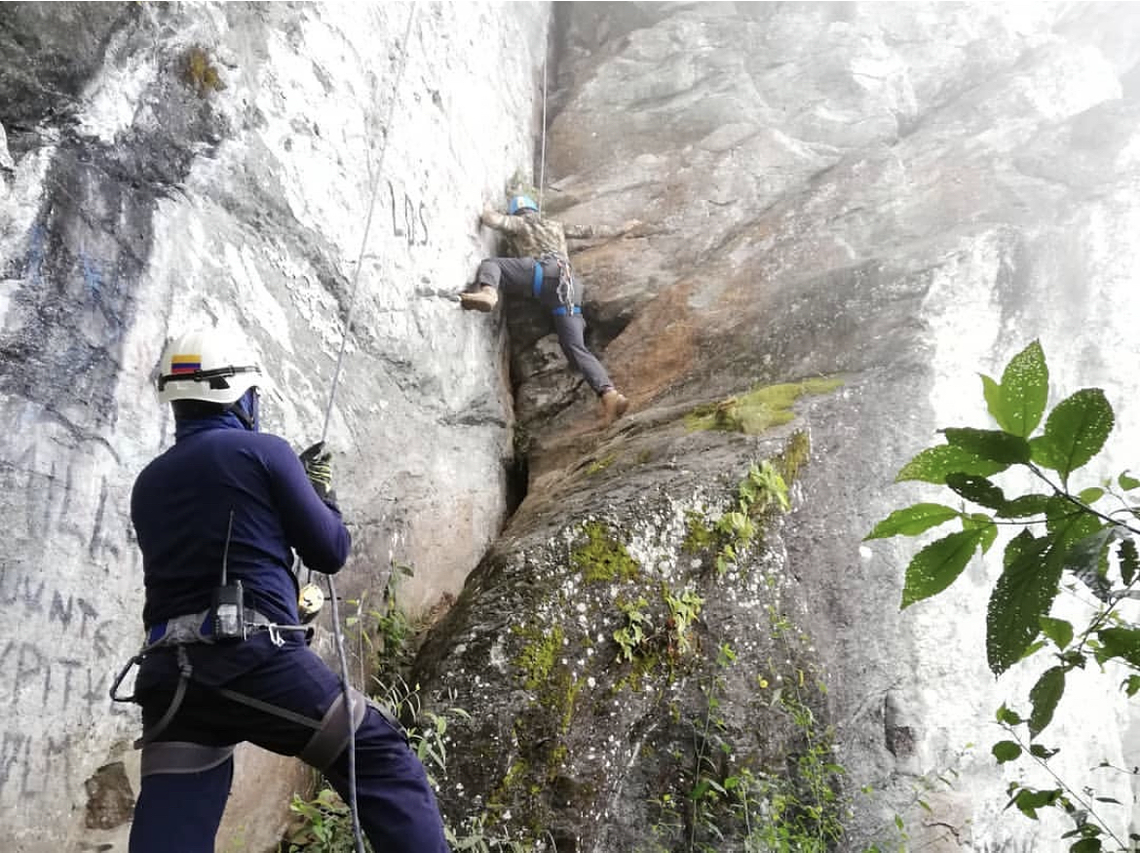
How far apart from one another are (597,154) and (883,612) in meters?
7.36

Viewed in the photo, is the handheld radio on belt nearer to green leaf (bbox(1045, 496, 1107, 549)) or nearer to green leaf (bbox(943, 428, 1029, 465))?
green leaf (bbox(943, 428, 1029, 465))

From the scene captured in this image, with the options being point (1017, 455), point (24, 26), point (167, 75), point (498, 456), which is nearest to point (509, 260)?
point (498, 456)

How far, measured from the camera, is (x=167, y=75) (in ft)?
15.4

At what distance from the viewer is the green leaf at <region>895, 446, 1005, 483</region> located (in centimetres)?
217

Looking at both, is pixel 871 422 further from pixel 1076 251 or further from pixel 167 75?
pixel 167 75

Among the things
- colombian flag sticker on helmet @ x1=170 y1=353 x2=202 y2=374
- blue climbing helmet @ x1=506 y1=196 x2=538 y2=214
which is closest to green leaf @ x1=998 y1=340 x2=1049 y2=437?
colombian flag sticker on helmet @ x1=170 y1=353 x2=202 y2=374

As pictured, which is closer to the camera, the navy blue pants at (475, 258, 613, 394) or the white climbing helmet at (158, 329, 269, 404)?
the white climbing helmet at (158, 329, 269, 404)

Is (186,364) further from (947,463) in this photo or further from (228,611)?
(947,463)

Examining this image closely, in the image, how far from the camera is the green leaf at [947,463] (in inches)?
85.5

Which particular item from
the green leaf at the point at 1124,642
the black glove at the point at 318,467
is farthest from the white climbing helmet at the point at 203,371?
the green leaf at the point at 1124,642

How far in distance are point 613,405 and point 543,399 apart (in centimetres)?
80

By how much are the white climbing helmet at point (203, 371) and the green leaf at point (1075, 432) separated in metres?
2.78

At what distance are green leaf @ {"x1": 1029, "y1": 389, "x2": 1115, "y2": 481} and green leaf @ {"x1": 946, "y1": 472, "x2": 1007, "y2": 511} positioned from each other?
132 millimetres

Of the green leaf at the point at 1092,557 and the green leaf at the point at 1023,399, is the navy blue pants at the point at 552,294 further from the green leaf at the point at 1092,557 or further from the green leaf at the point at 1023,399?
the green leaf at the point at 1023,399
